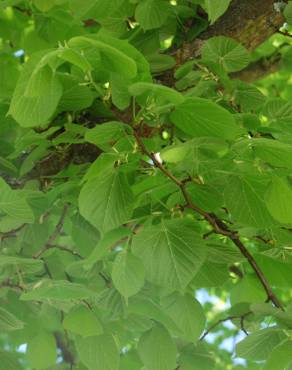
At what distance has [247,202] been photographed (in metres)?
1.18

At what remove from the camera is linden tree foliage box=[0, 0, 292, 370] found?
1042 millimetres

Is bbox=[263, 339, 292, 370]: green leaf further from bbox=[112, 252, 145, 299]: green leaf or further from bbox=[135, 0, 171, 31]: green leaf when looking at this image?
bbox=[135, 0, 171, 31]: green leaf

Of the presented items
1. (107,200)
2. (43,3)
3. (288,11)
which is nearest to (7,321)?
(107,200)

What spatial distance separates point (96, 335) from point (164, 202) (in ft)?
1.18

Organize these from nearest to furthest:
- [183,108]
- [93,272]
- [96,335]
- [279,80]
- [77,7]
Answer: [183,108]
[77,7]
[96,335]
[93,272]
[279,80]

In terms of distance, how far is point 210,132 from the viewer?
1.04m

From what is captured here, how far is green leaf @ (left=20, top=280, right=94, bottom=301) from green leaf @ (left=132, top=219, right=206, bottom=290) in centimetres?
13

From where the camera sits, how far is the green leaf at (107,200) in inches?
43.9

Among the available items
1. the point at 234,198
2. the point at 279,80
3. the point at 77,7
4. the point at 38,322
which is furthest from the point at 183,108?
the point at 279,80

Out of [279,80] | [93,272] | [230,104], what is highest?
[230,104]

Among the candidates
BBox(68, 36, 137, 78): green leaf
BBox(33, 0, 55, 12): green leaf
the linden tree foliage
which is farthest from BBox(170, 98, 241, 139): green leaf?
BBox(33, 0, 55, 12): green leaf

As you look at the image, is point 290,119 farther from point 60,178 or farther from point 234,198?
point 60,178

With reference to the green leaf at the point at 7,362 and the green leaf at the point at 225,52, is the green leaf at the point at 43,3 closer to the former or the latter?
the green leaf at the point at 225,52

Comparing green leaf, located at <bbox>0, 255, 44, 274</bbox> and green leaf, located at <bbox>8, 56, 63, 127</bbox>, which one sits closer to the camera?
green leaf, located at <bbox>8, 56, 63, 127</bbox>
